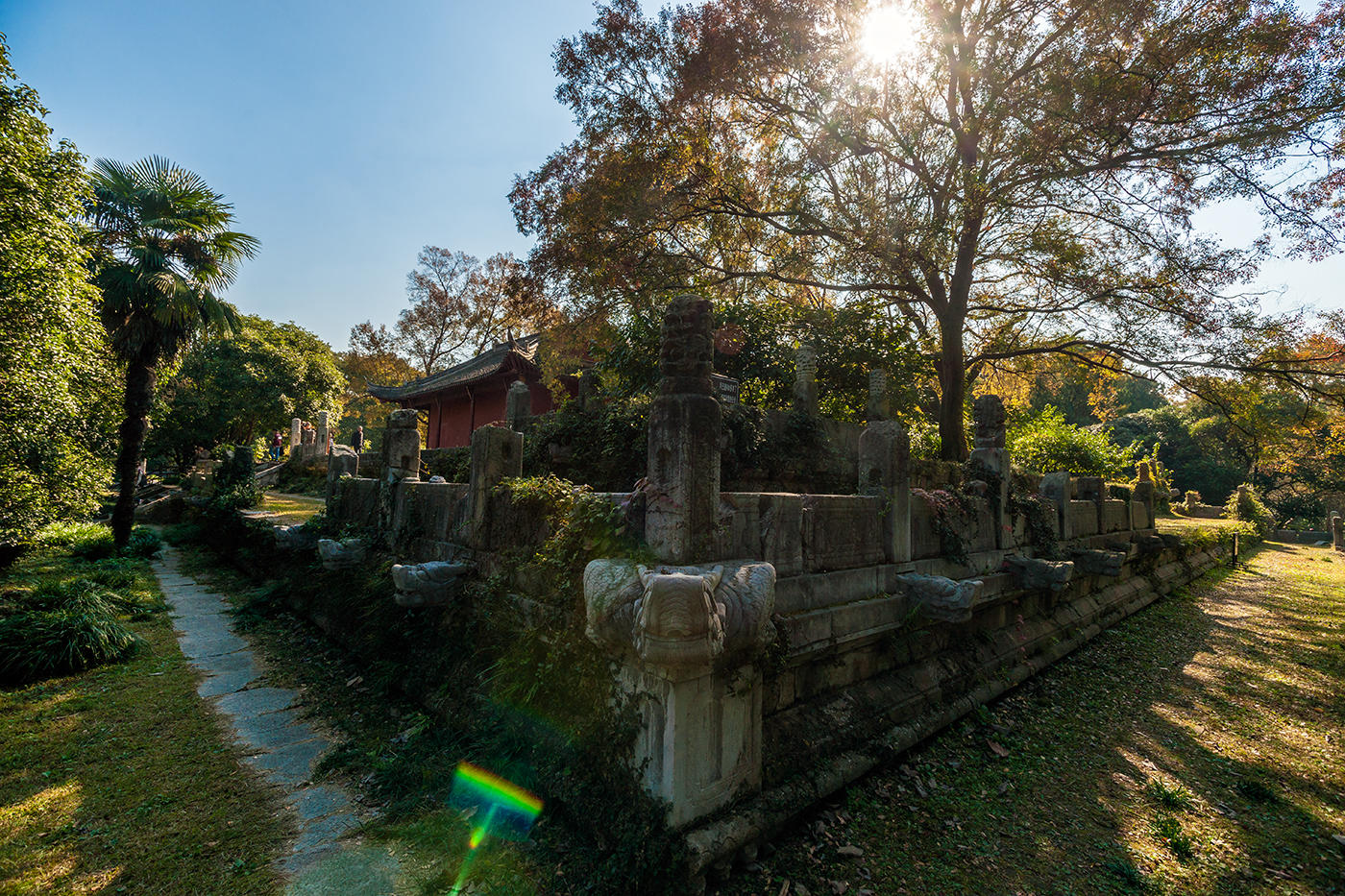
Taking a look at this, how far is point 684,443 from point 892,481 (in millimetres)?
2352

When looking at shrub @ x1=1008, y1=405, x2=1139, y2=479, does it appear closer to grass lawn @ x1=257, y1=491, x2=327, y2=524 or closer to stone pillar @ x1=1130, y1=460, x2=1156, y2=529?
stone pillar @ x1=1130, y1=460, x2=1156, y2=529

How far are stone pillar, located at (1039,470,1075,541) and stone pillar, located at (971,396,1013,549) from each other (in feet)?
5.95

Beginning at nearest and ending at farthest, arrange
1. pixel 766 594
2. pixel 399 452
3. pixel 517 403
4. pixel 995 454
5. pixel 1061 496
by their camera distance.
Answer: pixel 766 594, pixel 995 454, pixel 399 452, pixel 1061 496, pixel 517 403

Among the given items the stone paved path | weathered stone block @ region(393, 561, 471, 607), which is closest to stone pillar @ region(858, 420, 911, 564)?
weathered stone block @ region(393, 561, 471, 607)

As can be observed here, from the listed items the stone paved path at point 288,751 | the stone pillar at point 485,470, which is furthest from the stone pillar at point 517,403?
the stone pillar at point 485,470

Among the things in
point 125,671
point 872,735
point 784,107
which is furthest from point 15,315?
point 784,107

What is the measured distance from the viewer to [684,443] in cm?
308

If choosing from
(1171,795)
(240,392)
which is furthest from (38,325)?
(240,392)

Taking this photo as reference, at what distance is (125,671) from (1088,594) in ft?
37.9

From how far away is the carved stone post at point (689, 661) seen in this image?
8.10 feet

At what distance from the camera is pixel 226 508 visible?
464 inches

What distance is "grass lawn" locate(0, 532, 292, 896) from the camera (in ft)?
9.07

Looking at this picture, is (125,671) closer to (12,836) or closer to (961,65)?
(12,836)

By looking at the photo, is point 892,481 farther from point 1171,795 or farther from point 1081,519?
point 1081,519
